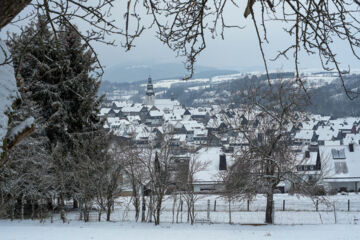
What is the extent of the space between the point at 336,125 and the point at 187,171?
312 ft

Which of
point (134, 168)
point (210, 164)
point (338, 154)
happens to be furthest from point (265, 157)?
point (338, 154)

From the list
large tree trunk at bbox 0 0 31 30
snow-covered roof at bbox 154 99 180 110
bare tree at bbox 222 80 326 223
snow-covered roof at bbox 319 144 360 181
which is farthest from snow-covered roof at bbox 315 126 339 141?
snow-covered roof at bbox 154 99 180 110

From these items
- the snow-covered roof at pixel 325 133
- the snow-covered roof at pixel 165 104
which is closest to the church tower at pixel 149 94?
the snow-covered roof at pixel 165 104

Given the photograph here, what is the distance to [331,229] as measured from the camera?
46.9ft

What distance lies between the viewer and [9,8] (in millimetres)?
2268

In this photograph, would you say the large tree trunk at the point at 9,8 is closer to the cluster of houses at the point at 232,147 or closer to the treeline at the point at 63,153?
the treeline at the point at 63,153

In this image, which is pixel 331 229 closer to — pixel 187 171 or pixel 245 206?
pixel 187 171

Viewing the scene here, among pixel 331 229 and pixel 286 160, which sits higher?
pixel 286 160

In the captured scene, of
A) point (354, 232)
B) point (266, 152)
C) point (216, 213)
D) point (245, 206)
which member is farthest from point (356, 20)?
point (245, 206)

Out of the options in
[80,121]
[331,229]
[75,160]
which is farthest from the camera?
[80,121]

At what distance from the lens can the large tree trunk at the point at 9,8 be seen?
2234 mm

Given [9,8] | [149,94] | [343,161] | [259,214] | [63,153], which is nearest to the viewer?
[9,8]

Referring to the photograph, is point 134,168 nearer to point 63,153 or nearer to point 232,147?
point 63,153

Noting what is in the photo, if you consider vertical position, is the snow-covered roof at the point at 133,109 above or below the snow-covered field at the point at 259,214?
above
